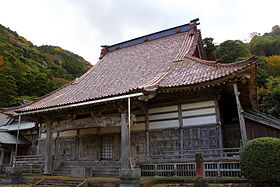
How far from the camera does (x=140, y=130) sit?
40.6 feet

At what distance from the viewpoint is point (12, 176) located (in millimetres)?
11562

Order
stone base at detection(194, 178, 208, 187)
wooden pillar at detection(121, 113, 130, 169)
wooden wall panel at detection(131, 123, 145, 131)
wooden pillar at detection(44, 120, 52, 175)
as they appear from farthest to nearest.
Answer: wooden pillar at detection(44, 120, 52, 175), wooden wall panel at detection(131, 123, 145, 131), wooden pillar at detection(121, 113, 130, 169), stone base at detection(194, 178, 208, 187)

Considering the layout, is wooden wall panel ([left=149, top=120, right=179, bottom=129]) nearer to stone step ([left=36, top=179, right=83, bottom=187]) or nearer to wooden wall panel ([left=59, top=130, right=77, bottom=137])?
stone step ([left=36, top=179, right=83, bottom=187])

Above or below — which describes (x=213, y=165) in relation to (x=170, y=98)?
below

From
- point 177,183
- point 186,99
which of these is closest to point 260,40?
point 186,99

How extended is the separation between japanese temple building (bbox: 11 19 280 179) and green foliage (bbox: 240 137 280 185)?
1.76 metres

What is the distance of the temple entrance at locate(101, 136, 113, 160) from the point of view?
13484mm

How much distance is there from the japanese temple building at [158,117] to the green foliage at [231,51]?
19504 millimetres

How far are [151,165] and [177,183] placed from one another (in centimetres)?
193

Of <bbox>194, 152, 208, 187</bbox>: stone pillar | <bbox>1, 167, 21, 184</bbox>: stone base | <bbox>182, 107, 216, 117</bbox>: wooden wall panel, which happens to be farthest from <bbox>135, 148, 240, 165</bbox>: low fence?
<bbox>1, 167, 21, 184</bbox>: stone base

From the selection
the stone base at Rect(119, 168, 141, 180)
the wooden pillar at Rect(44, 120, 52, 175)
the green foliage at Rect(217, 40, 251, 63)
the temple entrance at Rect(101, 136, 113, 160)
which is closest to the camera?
the stone base at Rect(119, 168, 141, 180)

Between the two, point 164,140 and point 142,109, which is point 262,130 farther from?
point 142,109

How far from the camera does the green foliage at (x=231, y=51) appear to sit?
33469mm

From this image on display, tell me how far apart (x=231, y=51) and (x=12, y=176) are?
1264 inches
